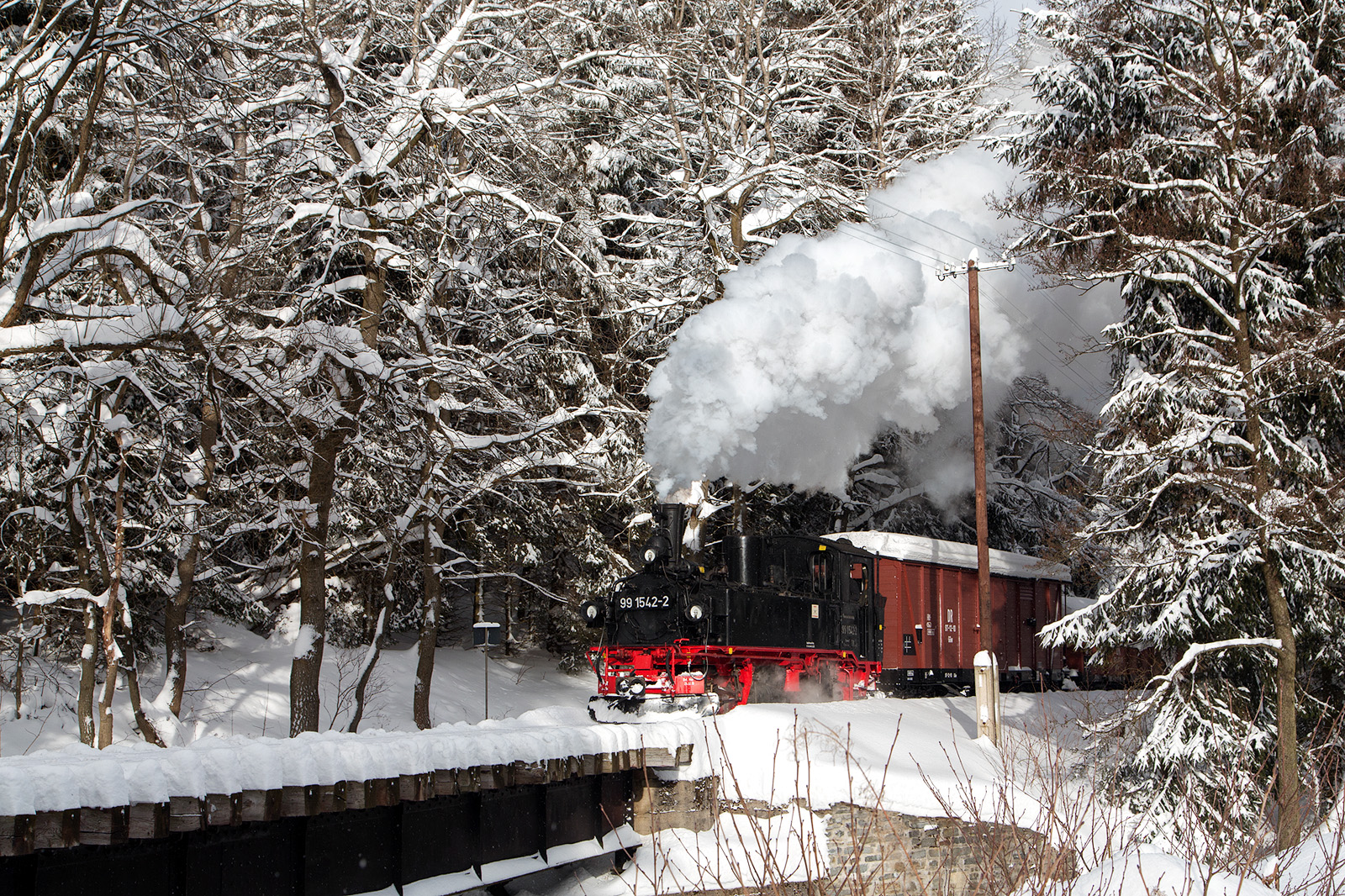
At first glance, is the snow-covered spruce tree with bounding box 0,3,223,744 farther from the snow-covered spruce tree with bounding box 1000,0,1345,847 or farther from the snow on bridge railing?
the snow-covered spruce tree with bounding box 1000,0,1345,847

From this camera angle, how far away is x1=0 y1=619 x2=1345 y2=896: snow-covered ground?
173 inches

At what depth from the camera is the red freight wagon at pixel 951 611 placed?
18703mm

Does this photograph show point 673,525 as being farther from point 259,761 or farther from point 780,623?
point 259,761

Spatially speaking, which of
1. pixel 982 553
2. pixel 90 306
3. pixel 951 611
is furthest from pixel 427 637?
pixel 951 611

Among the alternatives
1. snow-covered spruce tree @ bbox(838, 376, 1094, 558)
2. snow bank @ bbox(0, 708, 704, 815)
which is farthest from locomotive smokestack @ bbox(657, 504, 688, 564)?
snow-covered spruce tree @ bbox(838, 376, 1094, 558)

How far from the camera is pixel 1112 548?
13930mm

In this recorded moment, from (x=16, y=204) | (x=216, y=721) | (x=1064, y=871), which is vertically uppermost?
(x=16, y=204)

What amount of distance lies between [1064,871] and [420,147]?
44.5 feet

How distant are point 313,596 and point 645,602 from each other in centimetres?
411

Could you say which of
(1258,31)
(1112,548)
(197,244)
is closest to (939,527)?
(1112,548)

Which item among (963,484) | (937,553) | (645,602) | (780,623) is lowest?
(780,623)

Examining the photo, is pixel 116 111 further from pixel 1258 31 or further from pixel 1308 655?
pixel 1308 655

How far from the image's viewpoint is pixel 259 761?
22.1 ft

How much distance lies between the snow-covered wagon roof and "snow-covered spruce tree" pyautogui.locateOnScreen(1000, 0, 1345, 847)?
409 centimetres
